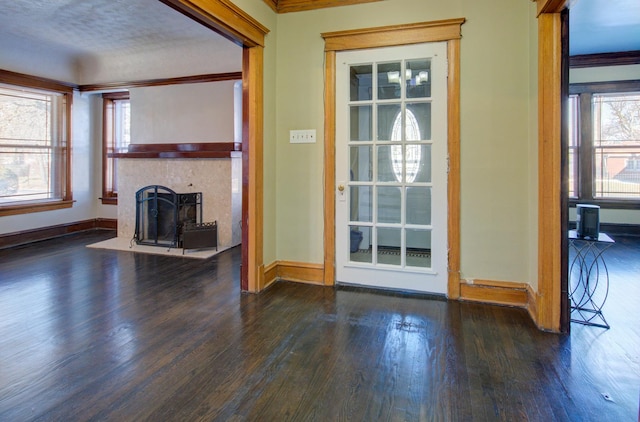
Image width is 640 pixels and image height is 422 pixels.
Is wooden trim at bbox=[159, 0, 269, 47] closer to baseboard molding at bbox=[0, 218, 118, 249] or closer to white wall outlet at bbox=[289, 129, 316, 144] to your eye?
white wall outlet at bbox=[289, 129, 316, 144]

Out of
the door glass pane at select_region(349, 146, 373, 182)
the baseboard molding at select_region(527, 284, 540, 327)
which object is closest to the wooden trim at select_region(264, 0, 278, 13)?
the door glass pane at select_region(349, 146, 373, 182)

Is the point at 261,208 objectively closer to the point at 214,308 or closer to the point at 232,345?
the point at 214,308

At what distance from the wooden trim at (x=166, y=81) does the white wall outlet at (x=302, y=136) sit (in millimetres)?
2198

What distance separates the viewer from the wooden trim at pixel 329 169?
3295 millimetres

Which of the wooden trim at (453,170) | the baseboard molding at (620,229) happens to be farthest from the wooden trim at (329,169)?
the baseboard molding at (620,229)

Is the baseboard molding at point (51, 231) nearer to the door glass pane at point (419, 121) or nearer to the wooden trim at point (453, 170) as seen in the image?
the door glass pane at point (419, 121)

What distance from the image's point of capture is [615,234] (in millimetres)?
5914

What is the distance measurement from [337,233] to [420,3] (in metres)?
2.05

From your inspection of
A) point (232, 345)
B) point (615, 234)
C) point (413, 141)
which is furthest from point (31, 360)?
point (615, 234)

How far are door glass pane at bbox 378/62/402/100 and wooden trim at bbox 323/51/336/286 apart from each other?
414 mm

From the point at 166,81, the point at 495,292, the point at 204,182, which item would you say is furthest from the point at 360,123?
the point at 166,81

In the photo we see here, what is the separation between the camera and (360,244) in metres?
3.34

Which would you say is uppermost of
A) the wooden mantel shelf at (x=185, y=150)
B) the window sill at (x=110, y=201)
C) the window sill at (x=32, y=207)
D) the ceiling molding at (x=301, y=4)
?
the ceiling molding at (x=301, y=4)

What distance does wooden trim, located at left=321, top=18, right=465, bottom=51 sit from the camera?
296cm
